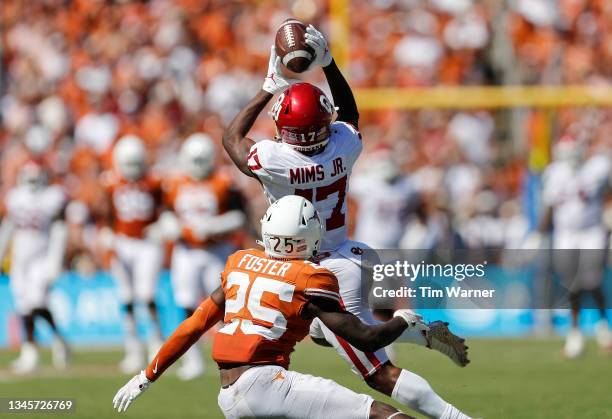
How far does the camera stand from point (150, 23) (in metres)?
17.7

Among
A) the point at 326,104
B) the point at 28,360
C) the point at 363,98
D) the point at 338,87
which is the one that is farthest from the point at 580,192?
the point at 326,104

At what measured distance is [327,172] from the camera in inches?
245

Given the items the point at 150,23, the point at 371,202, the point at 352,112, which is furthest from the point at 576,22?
the point at 352,112

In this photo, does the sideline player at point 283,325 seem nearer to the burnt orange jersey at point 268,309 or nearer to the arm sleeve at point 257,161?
the burnt orange jersey at point 268,309

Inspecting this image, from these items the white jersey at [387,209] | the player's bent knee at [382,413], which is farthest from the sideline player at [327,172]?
the white jersey at [387,209]

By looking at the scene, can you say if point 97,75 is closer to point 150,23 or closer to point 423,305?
point 150,23

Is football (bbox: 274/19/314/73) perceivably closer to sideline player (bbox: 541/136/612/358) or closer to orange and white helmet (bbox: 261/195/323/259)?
orange and white helmet (bbox: 261/195/323/259)

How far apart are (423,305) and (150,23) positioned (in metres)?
12.2

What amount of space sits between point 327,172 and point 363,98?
8506 millimetres

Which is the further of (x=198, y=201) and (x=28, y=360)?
(x=198, y=201)

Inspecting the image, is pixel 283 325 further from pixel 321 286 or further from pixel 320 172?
pixel 320 172

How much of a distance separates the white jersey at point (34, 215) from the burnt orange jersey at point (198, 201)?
1230mm

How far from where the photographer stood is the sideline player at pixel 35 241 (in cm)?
1180

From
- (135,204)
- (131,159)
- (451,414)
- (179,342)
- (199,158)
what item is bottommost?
(451,414)
